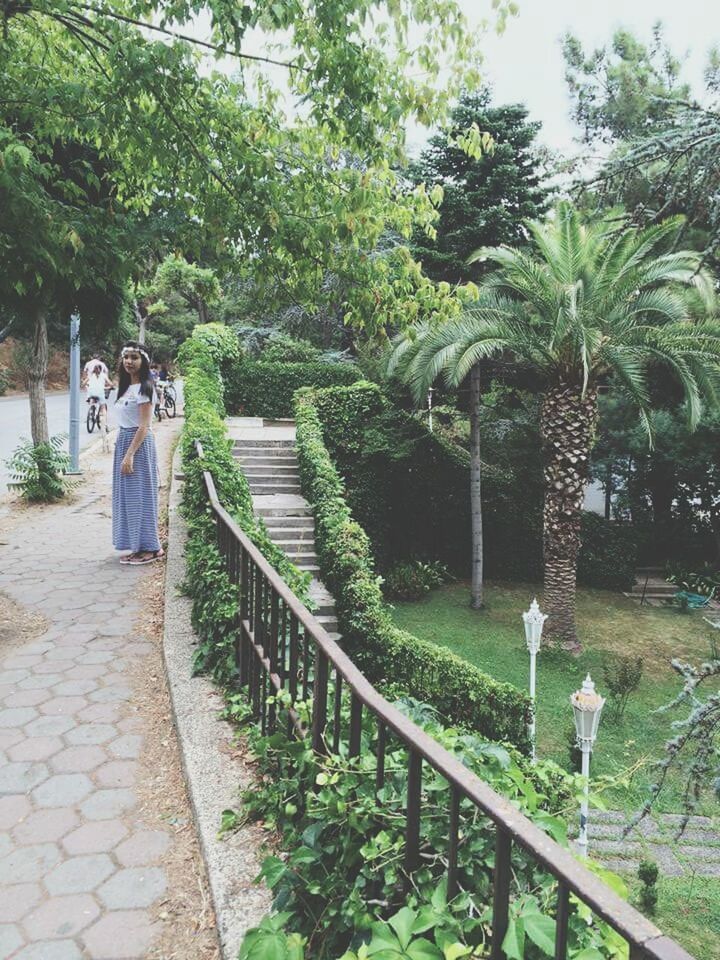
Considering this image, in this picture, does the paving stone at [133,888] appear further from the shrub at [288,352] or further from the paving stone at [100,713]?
the shrub at [288,352]

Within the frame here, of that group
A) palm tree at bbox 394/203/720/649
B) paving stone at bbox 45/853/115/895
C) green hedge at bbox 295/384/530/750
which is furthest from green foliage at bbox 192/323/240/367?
paving stone at bbox 45/853/115/895

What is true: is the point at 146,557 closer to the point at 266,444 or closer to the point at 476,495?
the point at 266,444

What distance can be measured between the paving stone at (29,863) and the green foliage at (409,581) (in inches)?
562

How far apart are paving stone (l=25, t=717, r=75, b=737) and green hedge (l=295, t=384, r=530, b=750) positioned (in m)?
5.85

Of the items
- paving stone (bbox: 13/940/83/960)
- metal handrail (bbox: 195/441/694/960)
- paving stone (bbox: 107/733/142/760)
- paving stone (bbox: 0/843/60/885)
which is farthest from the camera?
paving stone (bbox: 107/733/142/760)

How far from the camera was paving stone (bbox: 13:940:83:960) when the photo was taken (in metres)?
2.34

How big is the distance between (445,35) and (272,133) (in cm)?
143

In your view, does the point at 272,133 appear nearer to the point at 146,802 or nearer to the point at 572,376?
the point at 146,802

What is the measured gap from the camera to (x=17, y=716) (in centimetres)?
400

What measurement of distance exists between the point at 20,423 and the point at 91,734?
20327 millimetres

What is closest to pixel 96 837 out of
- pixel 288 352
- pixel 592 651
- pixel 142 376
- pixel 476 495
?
pixel 142 376

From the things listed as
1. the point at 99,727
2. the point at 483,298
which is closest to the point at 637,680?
the point at 483,298

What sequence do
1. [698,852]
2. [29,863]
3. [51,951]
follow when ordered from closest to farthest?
[51,951] → [29,863] → [698,852]

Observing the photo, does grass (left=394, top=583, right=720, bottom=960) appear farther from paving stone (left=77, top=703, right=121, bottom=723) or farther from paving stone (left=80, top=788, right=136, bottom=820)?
paving stone (left=80, top=788, right=136, bottom=820)
